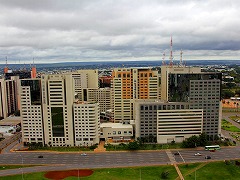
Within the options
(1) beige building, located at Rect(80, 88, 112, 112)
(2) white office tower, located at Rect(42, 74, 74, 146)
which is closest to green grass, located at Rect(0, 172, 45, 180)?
(2) white office tower, located at Rect(42, 74, 74, 146)

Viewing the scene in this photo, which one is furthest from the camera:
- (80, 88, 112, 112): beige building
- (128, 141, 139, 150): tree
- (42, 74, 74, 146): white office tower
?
(80, 88, 112, 112): beige building

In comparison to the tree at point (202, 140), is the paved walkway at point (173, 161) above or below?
below

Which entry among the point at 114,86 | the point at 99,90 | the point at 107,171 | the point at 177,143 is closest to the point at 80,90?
the point at 99,90

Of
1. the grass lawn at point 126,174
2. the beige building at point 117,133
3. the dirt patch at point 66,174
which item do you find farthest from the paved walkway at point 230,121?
the dirt patch at point 66,174

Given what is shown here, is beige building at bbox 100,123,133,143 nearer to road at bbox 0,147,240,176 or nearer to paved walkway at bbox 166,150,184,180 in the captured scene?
road at bbox 0,147,240,176

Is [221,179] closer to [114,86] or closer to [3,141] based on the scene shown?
[114,86]

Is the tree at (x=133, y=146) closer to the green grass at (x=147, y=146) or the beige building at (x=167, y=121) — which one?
the green grass at (x=147, y=146)

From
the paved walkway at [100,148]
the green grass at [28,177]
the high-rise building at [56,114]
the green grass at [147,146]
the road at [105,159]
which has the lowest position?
the green grass at [28,177]
